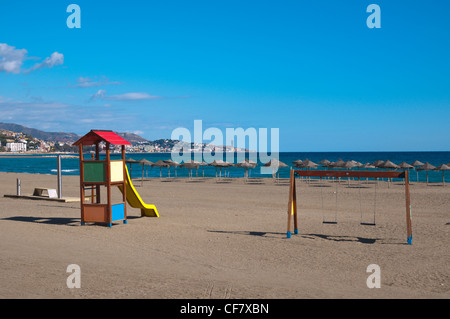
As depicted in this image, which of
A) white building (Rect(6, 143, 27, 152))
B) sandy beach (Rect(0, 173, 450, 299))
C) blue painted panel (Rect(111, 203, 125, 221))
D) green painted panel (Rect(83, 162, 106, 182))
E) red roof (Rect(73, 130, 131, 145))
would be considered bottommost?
sandy beach (Rect(0, 173, 450, 299))

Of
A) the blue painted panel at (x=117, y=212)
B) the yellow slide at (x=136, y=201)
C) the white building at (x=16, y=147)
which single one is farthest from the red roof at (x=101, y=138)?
the white building at (x=16, y=147)

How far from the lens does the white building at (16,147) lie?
→ 165913 millimetres

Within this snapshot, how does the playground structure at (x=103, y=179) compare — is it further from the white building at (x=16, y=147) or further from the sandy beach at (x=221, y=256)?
the white building at (x=16, y=147)

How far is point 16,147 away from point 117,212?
174 m

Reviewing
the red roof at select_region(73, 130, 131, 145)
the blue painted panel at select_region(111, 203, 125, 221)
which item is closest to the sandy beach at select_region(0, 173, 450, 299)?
the blue painted panel at select_region(111, 203, 125, 221)

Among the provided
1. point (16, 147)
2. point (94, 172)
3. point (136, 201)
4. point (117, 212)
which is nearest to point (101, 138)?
point (94, 172)

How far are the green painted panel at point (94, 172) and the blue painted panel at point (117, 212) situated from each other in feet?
2.84

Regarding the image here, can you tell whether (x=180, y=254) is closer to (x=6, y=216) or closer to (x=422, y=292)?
(x=422, y=292)

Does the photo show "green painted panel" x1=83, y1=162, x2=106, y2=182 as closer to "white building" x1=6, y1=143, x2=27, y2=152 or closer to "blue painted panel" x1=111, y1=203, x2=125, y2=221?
"blue painted panel" x1=111, y1=203, x2=125, y2=221

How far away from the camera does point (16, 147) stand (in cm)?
16688

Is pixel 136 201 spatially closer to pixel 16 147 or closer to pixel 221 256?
pixel 221 256

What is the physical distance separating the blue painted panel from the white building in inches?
6771

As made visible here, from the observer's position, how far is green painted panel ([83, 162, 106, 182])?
11.3 meters
